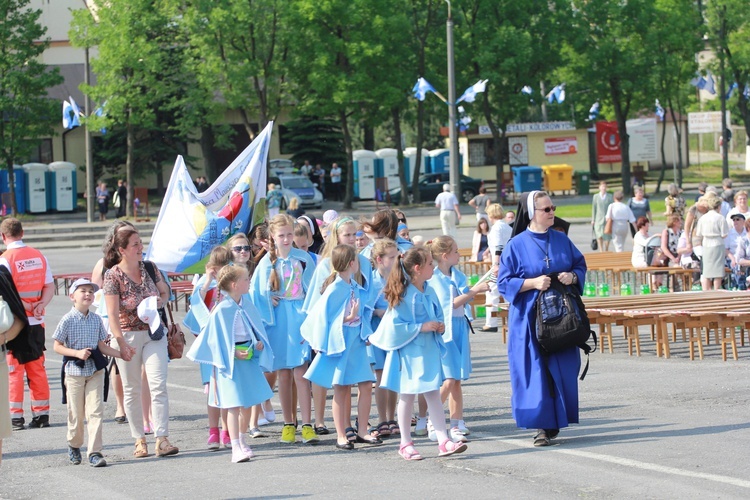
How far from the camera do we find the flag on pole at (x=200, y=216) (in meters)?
16.2

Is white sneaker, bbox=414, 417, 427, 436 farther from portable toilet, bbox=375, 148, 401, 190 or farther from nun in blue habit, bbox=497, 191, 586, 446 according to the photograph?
portable toilet, bbox=375, 148, 401, 190

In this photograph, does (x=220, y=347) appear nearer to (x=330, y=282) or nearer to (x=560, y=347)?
(x=330, y=282)

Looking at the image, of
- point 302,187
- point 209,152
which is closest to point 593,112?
point 302,187

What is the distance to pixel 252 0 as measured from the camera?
150 ft

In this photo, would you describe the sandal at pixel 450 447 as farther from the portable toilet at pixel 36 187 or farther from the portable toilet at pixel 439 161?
the portable toilet at pixel 439 161

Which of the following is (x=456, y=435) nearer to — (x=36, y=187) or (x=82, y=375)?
(x=82, y=375)

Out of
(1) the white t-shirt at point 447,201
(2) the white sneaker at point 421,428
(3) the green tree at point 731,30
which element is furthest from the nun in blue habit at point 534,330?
(3) the green tree at point 731,30

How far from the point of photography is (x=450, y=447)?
331 inches

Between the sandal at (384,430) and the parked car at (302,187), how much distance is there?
39.9 meters

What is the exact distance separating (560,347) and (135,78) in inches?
1530

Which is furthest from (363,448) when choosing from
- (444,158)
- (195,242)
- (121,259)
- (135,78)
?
(444,158)

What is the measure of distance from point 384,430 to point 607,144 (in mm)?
57443

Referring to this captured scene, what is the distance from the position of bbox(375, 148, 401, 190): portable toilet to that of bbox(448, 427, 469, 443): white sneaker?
45512mm

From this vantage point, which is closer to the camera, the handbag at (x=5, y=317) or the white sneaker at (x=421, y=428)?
the handbag at (x=5, y=317)
